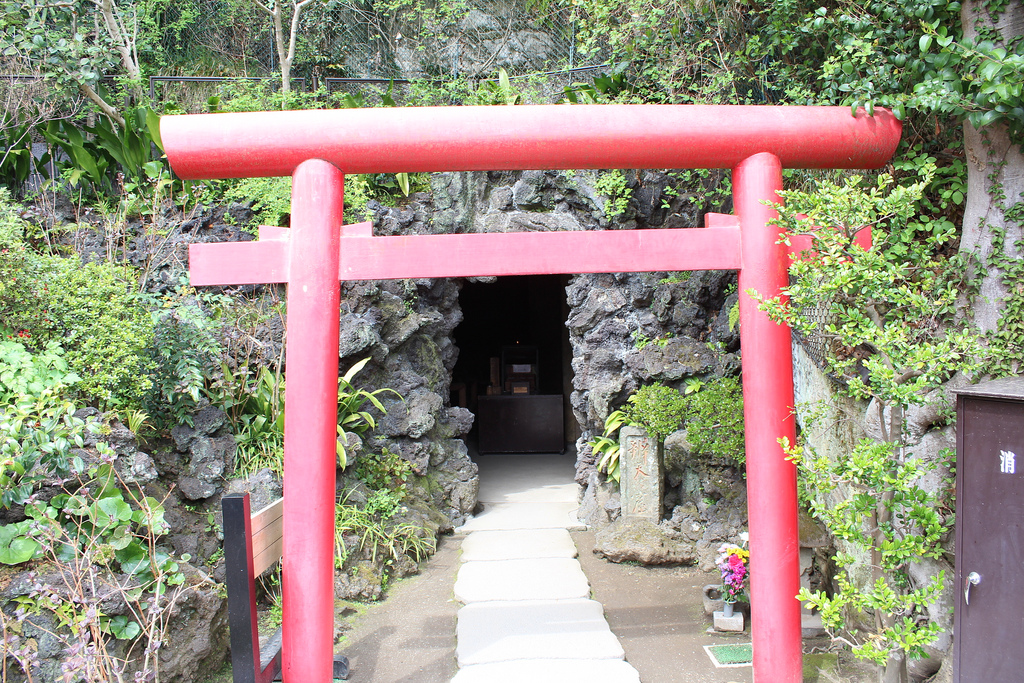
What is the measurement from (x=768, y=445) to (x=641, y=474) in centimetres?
290

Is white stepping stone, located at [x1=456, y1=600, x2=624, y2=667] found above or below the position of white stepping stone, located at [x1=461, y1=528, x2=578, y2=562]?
below

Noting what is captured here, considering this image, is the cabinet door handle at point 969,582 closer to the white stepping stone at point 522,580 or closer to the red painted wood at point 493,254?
the red painted wood at point 493,254

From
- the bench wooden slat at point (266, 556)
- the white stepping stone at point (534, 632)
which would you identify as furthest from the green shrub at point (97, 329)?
the white stepping stone at point (534, 632)

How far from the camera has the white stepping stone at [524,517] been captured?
259 inches

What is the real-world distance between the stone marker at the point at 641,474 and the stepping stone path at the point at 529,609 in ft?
2.52

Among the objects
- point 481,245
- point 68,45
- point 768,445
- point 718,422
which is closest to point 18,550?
point 481,245

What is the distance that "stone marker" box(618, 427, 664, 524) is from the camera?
233 inches

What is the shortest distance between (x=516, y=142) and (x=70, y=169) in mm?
5471

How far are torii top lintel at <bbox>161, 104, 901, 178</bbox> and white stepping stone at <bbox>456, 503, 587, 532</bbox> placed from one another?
4.38m

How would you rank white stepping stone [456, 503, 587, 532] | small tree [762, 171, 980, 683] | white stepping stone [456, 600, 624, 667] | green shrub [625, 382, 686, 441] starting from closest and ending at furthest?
small tree [762, 171, 980, 683], white stepping stone [456, 600, 624, 667], green shrub [625, 382, 686, 441], white stepping stone [456, 503, 587, 532]

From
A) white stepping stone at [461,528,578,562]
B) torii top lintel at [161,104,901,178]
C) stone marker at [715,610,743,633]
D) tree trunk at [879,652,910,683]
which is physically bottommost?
stone marker at [715,610,743,633]

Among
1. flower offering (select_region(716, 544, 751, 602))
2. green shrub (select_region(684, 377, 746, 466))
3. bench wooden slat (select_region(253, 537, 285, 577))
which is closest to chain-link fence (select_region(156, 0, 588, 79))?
green shrub (select_region(684, 377, 746, 466))

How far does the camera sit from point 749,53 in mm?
4730

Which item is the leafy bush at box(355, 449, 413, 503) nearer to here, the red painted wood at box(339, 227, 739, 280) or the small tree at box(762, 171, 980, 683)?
the red painted wood at box(339, 227, 739, 280)
